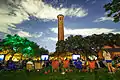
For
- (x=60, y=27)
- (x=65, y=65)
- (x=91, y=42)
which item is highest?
(x=60, y=27)

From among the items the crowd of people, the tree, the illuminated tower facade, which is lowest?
the crowd of people

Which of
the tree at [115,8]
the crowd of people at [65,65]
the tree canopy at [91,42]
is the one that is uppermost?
the tree canopy at [91,42]

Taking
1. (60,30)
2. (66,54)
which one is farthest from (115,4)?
(60,30)

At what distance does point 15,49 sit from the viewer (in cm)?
6875

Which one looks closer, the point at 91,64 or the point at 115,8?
the point at 115,8

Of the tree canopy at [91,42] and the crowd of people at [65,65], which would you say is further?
the tree canopy at [91,42]

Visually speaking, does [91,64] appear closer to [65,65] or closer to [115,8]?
[65,65]

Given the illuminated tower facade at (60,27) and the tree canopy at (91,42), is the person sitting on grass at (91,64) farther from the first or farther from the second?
the illuminated tower facade at (60,27)

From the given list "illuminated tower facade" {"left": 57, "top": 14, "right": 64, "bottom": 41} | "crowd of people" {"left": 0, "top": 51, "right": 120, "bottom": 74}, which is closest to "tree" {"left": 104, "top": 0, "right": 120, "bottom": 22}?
"crowd of people" {"left": 0, "top": 51, "right": 120, "bottom": 74}

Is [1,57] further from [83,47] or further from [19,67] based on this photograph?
[83,47]

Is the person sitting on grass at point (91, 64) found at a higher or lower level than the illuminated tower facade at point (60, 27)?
lower

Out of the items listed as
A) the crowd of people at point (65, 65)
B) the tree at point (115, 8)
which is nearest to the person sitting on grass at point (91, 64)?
the crowd of people at point (65, 65)

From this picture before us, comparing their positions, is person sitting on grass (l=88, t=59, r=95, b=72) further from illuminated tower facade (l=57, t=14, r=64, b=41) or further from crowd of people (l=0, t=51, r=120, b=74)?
illuminated tower facade (l=57, t=14, r=64, b=41)


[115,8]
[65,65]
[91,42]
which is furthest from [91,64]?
[91,42]
